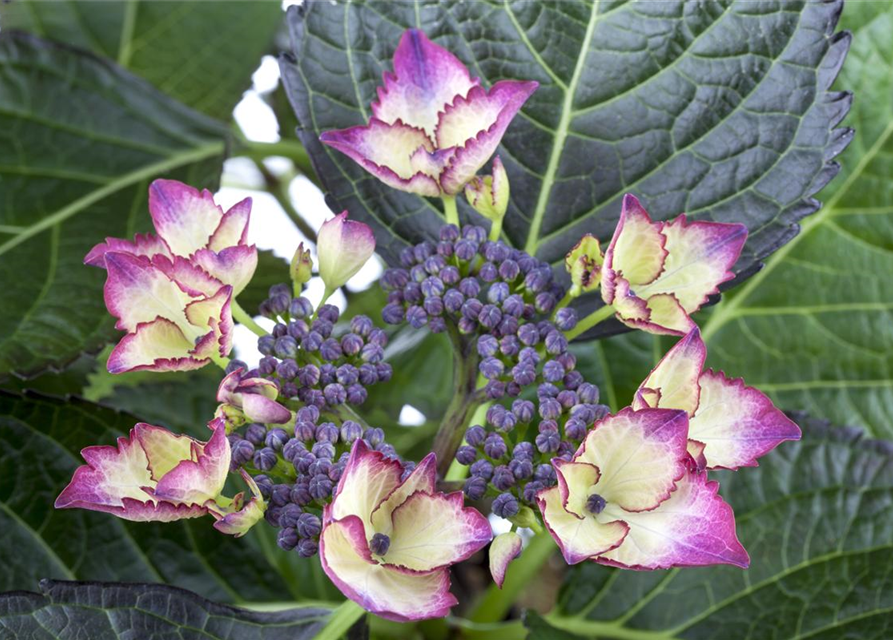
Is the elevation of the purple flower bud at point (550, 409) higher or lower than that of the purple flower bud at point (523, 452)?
higher

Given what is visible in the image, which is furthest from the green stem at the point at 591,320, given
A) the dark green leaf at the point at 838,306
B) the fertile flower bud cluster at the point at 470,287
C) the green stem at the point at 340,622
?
the dark green leaf at the point at 838,306

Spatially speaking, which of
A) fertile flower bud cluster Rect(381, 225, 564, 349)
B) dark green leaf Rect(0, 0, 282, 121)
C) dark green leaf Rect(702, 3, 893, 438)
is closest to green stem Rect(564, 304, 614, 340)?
fertile flower bud cluster Rect(381, 225, 564, 349)

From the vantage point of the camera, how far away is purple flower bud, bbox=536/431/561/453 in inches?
21.4

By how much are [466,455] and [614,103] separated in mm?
289

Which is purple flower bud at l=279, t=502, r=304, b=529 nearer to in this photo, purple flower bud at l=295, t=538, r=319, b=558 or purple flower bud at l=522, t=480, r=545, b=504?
purple flower bud at l=295, t=538, r=319, b=558

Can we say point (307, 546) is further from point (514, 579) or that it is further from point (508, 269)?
point (514, 579)

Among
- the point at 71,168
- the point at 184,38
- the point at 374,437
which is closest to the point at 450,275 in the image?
the point at 374,437

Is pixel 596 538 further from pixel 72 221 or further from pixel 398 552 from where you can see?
pixel 72 221

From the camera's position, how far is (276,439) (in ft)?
1.83

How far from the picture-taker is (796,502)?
2.65 feet

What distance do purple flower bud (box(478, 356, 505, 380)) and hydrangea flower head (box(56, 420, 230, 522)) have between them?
0.16 metres

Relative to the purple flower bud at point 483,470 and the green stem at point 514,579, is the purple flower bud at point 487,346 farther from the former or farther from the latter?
the green stem at point 514,579

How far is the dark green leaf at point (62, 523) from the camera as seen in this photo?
0.72 metres

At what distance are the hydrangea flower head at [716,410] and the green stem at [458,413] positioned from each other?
136 mm
